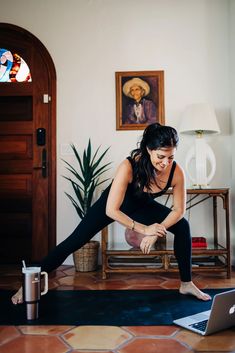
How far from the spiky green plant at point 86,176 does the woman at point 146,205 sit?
0.98m

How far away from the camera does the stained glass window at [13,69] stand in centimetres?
333

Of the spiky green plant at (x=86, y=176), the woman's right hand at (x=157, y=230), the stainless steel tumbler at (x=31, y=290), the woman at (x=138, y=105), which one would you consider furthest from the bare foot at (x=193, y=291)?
the woman at (x=138, y=105)

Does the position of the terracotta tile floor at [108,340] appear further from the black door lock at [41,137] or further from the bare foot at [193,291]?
the black door lock at [41,137]

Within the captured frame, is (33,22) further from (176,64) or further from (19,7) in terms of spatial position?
(176,64)

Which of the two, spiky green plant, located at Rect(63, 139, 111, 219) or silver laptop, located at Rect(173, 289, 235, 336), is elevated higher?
spiky green plant, located at Rect(63, 139, 111, 219)

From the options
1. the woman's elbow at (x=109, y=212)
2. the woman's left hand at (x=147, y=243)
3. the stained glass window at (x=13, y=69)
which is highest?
the stained glass window at (x=13, y=69)

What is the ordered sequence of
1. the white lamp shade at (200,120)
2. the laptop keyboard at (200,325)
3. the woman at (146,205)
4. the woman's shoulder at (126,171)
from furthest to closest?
the white lamp shade at (200,120)
the woman's shoulder at (126,171)
the woman at (146,205)
the laptop keyboard at (200,325)

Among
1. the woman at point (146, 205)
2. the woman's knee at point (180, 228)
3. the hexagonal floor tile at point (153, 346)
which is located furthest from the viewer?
the woman's knee at point (180, 228)

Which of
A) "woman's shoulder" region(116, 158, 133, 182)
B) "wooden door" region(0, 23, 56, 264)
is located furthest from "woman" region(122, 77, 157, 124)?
"woman's shoulder" region(116, 158, 133, 182)

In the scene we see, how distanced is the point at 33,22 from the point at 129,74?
1.07m

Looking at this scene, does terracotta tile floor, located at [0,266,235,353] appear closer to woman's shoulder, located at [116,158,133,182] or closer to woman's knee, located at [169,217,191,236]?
woman's knee, located at [169,217,191,236]

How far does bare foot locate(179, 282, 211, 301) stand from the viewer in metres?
2.06

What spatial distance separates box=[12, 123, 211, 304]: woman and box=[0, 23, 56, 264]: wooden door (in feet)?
4.27

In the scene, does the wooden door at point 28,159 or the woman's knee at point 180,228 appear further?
the wooden door at point 28,159
